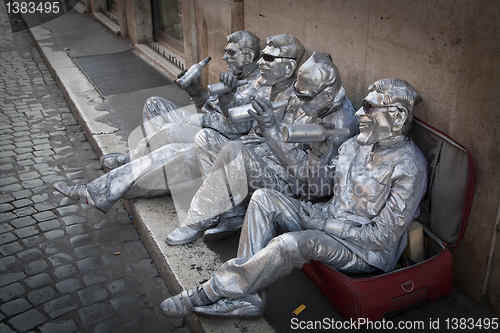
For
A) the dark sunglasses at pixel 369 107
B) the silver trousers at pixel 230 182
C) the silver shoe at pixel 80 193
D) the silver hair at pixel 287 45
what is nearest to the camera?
the dark sunglasses at pixel 369 107

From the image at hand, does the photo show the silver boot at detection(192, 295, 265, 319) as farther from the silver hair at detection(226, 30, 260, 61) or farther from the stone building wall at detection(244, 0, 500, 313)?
the silver hair at detection(226, 30, 260, 61)

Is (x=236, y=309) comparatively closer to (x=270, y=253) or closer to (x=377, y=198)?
(x=270, y=253)

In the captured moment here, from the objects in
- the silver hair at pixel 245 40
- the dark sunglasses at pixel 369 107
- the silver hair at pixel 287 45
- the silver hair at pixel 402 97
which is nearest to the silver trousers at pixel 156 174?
the silver hair at pixel 245 40

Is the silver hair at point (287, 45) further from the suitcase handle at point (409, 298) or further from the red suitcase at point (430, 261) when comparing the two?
the suitcase handle at point (409, 298)

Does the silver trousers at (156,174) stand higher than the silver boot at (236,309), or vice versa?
the silver trousers at (156,174)

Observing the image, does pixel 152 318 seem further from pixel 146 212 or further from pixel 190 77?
pixel 190 77

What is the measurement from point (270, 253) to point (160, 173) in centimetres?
171

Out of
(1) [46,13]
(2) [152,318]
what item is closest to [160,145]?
(2) [152,318]

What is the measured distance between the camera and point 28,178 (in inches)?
195

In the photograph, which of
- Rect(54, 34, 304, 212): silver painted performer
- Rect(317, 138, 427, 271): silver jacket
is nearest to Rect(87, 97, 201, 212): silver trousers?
Rect(54, 34, 304, 212): silver painted performer

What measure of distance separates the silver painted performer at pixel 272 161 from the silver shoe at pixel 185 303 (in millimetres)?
693

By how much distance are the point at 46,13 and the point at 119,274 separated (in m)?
10.6

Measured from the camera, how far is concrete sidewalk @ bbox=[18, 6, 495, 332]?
117 inches

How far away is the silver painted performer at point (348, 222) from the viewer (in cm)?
272
